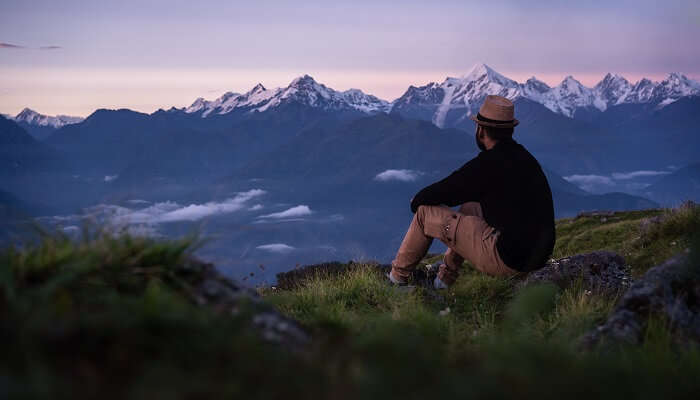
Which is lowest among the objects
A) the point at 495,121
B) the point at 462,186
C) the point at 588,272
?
the point at 588,272

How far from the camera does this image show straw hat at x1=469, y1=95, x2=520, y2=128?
23.7 feet

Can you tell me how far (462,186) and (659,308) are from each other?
122 inches

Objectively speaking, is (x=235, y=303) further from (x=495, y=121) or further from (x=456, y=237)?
(x=495, y=121)

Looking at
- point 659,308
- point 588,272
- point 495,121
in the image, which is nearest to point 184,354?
point 659,308

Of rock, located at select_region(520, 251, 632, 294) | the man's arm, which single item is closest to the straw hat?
the man's arm

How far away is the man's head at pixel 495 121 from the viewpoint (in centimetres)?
725

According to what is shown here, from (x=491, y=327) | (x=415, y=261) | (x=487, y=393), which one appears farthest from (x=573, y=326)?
(x=487, y=393)

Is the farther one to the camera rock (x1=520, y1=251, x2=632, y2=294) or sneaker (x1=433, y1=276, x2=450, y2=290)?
sneaker (x1=433, y1=276, x2=450, y2=290)

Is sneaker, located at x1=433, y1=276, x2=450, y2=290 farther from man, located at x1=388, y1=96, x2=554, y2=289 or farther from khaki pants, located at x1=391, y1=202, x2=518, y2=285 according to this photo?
man, located at x1=388, y1=96, x2=554, y2=289

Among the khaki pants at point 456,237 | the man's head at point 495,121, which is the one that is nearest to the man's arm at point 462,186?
the khaki pants at point 456,237

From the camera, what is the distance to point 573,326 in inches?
200

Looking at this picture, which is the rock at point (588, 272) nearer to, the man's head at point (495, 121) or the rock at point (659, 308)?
the man's head at point (495, 121)

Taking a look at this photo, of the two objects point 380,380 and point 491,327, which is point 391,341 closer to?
point 380,380

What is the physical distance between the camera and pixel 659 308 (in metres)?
4.34
